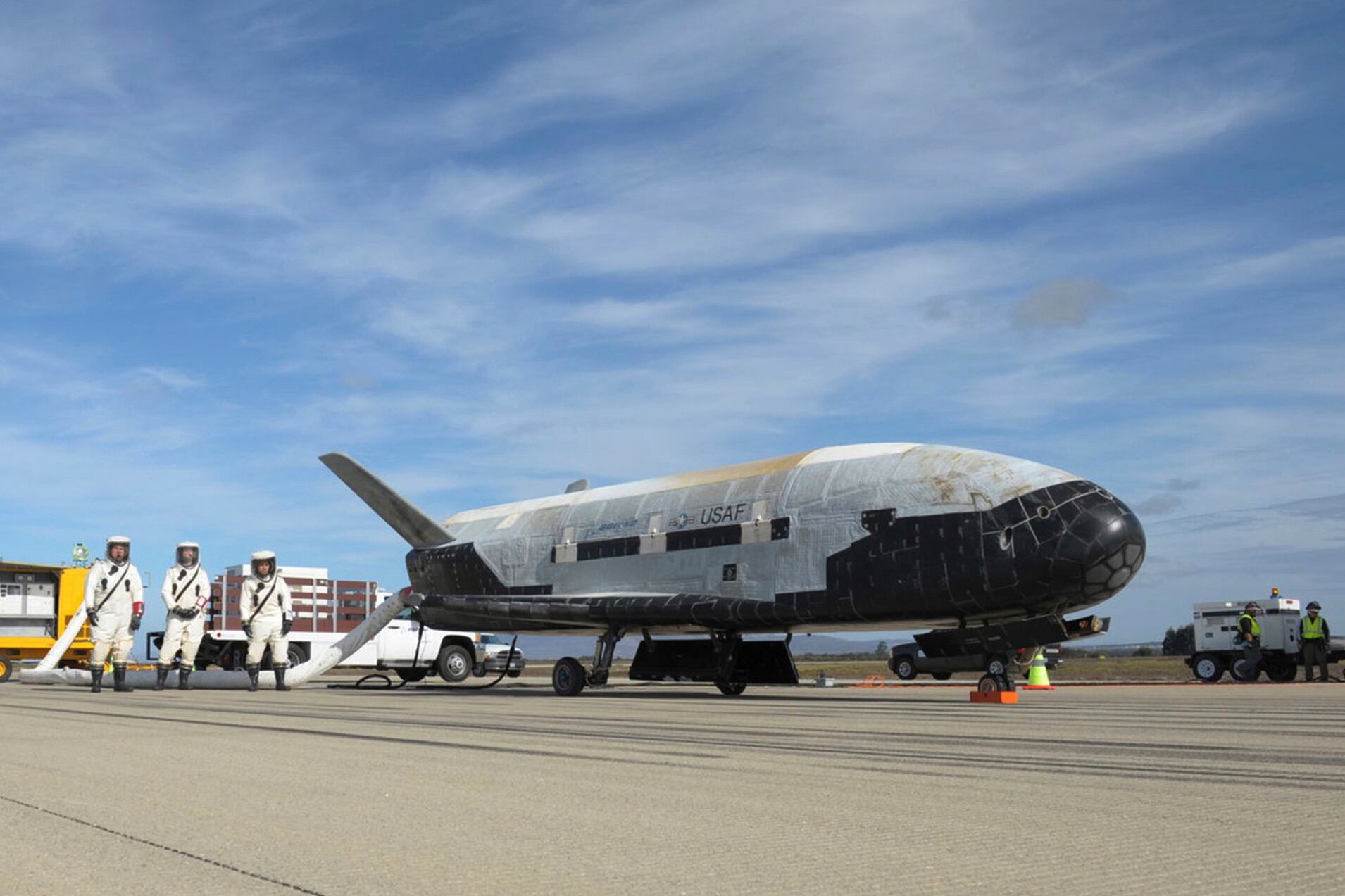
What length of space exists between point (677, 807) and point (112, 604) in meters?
17.7

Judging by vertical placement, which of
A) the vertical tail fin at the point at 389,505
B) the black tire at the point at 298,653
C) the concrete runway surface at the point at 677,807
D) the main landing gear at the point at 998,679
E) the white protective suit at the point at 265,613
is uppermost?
the vertical tail fin at the point at 389,505

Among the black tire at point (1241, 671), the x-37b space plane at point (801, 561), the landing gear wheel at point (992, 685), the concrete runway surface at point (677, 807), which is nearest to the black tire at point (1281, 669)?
the black tire at point (1241, 671)

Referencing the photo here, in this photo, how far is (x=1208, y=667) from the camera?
29.8 meters

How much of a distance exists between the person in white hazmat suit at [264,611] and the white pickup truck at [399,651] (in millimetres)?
6532

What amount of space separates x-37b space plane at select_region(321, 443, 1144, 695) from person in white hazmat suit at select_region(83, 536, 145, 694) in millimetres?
5288

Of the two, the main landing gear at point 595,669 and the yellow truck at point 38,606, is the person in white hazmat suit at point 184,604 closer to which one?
the main landing gear at point 595,669

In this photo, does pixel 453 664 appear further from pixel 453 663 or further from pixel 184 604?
pixel 184 604

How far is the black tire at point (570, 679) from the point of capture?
66.2 ft

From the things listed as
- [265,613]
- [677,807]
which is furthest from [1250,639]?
[677,807]

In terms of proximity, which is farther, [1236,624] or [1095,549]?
[1236,624]

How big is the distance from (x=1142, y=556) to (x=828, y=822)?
12.2m

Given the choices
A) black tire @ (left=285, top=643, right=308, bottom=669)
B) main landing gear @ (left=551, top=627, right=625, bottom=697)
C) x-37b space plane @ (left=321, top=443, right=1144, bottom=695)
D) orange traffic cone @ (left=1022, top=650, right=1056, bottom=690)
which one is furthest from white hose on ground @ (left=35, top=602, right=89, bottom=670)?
orange traffic cone @ (left=1022, top=650, right=1056, bottom=690)

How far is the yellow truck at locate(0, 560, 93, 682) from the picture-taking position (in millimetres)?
29828

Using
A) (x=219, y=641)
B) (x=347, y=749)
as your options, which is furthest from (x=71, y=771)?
(x=219, y=641)
